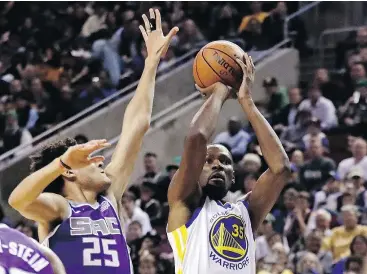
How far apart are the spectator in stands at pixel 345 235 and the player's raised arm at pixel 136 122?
167 inches

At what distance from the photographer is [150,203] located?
465 inches

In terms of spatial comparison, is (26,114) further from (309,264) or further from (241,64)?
(241,64)

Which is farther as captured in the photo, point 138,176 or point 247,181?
point 138,176

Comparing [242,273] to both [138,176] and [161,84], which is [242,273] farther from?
[161,84]

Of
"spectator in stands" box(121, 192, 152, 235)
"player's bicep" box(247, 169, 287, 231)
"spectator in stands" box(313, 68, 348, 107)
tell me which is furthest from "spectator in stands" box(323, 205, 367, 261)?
"player's bicep" box(247, 169, 287, 231)

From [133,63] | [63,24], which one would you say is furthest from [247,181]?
[63,24]

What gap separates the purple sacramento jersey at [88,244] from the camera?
520 cm

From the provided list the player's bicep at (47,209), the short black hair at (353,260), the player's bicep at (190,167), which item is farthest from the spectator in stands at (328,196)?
the player's bicep at (47,209)

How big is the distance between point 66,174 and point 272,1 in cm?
1081

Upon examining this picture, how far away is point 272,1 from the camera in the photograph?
15.8 m

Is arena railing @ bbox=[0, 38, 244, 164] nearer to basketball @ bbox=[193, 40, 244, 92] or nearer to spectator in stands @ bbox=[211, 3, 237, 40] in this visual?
spectator in stands @ bbox=[211, 3, 237, 40]

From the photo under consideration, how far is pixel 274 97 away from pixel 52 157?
853 centimetres

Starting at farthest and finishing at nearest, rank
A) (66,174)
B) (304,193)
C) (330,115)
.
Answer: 1. (330,115)
2. (304,193)
3. (66,174)

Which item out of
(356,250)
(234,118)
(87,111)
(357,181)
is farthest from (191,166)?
(87,111)
